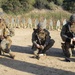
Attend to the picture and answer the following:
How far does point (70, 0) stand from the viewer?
23.0m

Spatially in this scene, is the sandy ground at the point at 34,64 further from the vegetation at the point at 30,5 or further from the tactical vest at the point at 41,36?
the vegetation at the point at 30,5

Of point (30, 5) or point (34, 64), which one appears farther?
point (30, 5)

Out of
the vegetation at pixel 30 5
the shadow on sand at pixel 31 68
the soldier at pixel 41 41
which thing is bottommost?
the shadow on sand at pixel 31 68

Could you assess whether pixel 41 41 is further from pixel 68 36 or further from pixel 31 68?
pixel 31 68

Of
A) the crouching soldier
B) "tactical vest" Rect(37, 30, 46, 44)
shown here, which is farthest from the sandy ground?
"tactical vest" Rect(37, 30, 46, 44)

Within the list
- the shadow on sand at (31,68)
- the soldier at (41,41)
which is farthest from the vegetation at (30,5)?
the shadow on sand at (31,68)

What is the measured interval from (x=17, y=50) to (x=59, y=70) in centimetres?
284

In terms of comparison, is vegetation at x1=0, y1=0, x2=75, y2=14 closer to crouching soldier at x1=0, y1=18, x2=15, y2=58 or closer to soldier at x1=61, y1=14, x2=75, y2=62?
crouching soldier at x1=0, y1=18, x2=15, y2=58

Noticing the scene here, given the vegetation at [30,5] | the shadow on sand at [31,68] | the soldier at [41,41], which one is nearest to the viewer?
the shadow on sand at [31,68]

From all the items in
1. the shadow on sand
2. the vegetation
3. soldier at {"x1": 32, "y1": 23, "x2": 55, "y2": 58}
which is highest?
the vegetation

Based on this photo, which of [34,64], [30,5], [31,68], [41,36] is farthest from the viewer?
[30,5]

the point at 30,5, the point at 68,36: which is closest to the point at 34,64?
the point at 68,36

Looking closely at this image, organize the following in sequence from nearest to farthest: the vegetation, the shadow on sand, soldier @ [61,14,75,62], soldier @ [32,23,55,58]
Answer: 1. the shadow on sand
2. soldier @ [61,14,75,62]
3. soldier @ [32,23,55,58]
4. the vegetation

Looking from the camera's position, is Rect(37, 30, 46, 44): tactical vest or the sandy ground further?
Rect(37, 30, 46, 44): tactical vest
